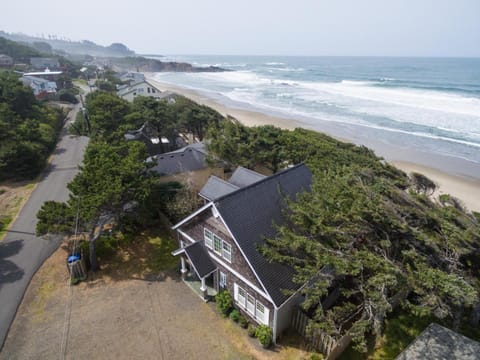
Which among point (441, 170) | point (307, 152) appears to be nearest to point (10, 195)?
point (307, 152)

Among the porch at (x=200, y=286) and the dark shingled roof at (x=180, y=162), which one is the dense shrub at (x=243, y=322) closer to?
the porch at (x=200, y=286)

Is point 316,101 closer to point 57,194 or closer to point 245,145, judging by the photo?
point 245,145

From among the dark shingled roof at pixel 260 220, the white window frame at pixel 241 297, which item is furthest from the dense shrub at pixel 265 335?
the dark shingled roof at pixel 260 220

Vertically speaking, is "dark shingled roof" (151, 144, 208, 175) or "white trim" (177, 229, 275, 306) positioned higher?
"dark shingled roof" (151, 144, 208, 175)

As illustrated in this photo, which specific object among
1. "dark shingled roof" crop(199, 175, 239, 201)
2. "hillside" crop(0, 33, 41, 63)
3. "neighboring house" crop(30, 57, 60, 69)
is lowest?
"dark shingled roof" crop(199, 175, 239, 201)

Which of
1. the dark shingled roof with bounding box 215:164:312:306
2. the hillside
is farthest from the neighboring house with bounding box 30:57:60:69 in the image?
the dark shingled roof with bounding box 215:164:312:306

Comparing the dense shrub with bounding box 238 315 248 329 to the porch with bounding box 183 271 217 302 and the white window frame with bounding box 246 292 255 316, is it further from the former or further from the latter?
the porch with bounding box 183 271 217 302
